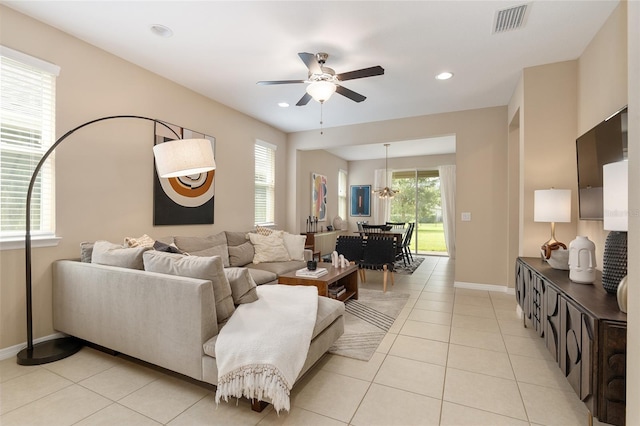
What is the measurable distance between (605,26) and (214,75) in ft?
12.9

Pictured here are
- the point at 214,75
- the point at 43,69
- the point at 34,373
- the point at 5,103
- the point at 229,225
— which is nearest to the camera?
the point at 34,373

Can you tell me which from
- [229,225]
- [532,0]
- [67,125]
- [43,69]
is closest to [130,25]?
[43,69]

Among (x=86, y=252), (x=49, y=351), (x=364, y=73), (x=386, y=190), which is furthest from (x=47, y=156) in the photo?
(x=386, y=190)

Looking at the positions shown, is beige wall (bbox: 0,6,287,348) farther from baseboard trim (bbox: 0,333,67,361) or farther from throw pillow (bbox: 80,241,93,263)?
throw pillow (bbox: 80,241,93,263)

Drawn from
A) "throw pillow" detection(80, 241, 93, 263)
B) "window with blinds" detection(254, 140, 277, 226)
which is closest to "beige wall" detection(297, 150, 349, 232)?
"window with blinds" detection(254, 140, 277, 226)

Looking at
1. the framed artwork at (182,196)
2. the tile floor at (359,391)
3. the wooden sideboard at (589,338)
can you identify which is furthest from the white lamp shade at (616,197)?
the framed artwork at (182,196)

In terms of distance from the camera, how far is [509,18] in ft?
8.36

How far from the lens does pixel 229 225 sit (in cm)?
476

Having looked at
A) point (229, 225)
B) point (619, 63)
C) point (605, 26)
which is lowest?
point (229, 225)

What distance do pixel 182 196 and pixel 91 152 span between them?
1140 millimetres

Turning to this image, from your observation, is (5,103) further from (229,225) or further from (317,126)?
(317,126)

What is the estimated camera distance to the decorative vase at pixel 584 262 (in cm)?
216

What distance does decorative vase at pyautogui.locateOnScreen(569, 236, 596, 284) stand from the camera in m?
2.16

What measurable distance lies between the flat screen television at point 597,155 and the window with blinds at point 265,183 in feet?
14.7
